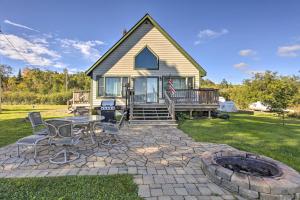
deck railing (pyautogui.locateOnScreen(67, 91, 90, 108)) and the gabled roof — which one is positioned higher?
the gabled roof

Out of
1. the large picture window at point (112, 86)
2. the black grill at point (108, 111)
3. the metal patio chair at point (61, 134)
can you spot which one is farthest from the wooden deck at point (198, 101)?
the metal patio chair at point (61, 134)

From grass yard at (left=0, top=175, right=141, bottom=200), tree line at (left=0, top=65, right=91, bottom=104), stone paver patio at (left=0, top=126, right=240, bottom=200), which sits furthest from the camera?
tree line at (left=0, top=65, right=91, bottom=104)

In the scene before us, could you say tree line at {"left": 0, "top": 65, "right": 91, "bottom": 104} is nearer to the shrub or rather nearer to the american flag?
the shrub

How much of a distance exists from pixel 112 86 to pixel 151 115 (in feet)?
13.8

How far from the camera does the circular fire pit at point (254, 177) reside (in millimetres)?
2918

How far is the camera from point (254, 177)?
3127 mm

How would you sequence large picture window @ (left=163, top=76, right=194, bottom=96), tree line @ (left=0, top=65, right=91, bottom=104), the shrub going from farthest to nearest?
tree line @ (left=0, top=65, right=91, bottom=104) < the shrub < large picture window @ (left=163, top=76, right=194, bottom=96)

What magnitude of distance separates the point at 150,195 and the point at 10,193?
2208mm

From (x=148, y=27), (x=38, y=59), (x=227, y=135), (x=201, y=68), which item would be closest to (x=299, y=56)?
(x=201, y=68)

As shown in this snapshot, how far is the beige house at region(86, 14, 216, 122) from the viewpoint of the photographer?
13.4m

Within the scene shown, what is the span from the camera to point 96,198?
284 centimetres

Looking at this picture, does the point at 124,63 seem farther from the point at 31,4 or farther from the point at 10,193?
the point at 10,193

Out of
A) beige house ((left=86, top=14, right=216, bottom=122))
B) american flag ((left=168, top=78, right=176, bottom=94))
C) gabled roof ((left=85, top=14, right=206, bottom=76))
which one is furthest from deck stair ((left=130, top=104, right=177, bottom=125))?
gabled roof ((left=85, top=14, right=206, bottom=76))

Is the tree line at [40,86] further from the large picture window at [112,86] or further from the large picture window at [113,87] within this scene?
the large picture window at [113,87]
